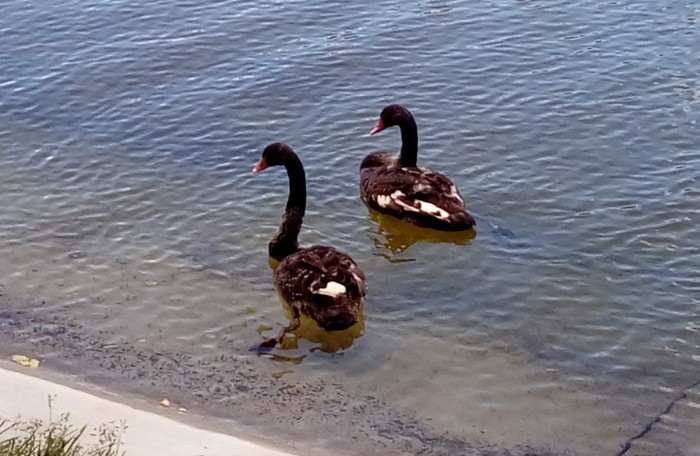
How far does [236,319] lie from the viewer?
9.55 m

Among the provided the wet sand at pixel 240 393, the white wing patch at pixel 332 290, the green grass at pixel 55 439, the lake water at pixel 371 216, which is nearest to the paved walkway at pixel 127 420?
the green grass at pixel 55 439

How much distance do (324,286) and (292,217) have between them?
1.26 m

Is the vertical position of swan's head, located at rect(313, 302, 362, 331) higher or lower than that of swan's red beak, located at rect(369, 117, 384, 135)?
lower

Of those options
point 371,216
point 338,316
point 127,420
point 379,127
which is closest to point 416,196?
point 371,216

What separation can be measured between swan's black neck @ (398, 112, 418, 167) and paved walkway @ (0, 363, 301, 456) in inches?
186

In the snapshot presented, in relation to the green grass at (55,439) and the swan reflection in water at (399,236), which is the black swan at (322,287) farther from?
the green grass at (55,439)

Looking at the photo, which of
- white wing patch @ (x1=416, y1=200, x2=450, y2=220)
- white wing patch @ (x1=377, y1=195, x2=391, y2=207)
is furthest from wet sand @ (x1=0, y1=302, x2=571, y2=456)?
white wing patch @ (x1=377, y1=195, x2=391, y2=207)

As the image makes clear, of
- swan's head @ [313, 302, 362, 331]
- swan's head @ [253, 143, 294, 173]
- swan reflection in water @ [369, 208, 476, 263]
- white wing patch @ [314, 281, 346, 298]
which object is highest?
swan's head @ [253, 143, 294, 173]

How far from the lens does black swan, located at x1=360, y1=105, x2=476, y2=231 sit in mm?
10820

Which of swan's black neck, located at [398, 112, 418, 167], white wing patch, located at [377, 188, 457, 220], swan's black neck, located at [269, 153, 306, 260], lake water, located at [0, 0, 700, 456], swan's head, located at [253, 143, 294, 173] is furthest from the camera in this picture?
swan's black neck, located at [398, 112, 418, 167]

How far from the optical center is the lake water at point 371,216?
27.8 ft

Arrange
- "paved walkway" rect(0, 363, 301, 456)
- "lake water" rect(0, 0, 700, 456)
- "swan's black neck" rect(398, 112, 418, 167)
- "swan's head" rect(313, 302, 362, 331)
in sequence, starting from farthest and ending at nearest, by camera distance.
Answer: "swan's black neck" rect(398, 112, 418, 167) < "swan's head" rect(313, 302, 362, 331) < "lake water" rect(0, 0, 700, 456) < "paved walkway" rect(0, 363, 301, 456)

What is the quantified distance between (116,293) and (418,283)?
2.46m

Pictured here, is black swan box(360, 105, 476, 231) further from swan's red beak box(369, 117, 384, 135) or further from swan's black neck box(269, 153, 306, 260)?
swan's black neck box(269, 153, 306, 260)
